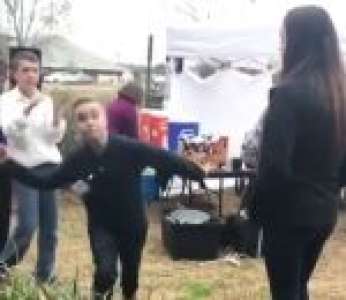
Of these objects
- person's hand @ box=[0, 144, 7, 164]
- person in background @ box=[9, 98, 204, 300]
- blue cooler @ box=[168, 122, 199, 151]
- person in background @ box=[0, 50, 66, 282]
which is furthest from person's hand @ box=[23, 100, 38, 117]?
blue cooler @ box=[168, 122, 199, 151]

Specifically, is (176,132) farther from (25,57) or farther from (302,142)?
(302,142)

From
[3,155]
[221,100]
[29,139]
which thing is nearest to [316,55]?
[3,155]

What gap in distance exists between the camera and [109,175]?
4.96 m

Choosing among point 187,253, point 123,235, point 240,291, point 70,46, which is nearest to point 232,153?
point 187,253

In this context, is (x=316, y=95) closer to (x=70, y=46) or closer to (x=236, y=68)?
(x=236, y=68)

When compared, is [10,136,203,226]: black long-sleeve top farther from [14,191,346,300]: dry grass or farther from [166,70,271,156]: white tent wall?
[166,70,271,156]: white tent wall

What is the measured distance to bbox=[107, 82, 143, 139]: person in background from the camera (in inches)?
375

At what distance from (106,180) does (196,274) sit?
287 cm

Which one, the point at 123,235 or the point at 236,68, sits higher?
the point at 236,68

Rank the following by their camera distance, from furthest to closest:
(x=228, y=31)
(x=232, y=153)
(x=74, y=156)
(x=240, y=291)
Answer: (x=232, y=153)
(x=228, y=31)
(x=240, y=291)
(x=74, y=156)

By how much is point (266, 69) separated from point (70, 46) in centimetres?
4193

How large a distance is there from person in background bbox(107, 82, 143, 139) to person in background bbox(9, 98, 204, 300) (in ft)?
14.2

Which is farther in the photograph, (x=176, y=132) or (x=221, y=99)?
(x=221, y=99)

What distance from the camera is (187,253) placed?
26.8ft
